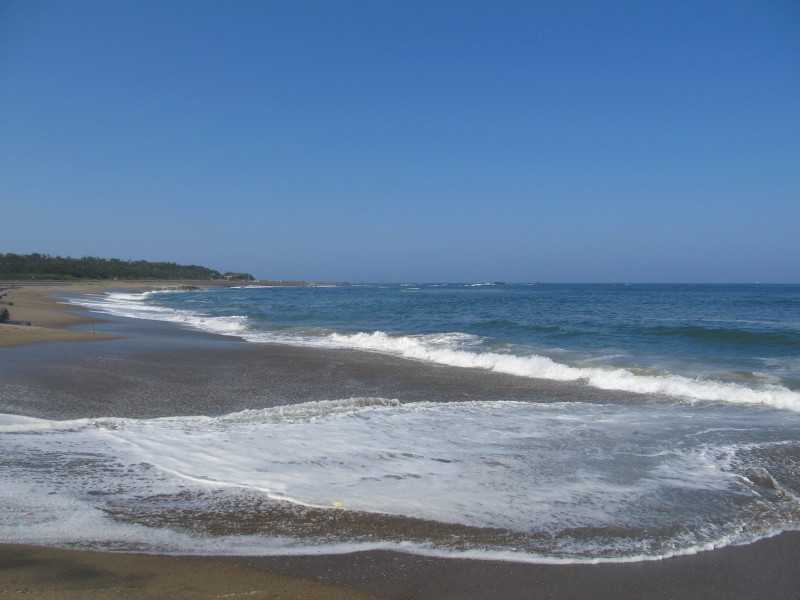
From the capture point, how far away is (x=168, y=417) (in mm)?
9719

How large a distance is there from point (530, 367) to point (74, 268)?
117m

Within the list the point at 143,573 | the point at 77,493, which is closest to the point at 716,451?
the point at 143,573

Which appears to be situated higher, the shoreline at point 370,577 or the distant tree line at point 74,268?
the distant tree line at point 74,268

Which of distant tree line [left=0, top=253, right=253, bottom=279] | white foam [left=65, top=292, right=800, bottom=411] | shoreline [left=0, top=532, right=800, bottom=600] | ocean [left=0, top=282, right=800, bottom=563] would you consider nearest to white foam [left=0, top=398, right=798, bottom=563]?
ocean [left=0, top=282, right=800, bottom=563]

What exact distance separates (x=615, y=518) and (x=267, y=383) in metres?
9.31

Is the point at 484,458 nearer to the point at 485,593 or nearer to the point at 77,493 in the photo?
the point at 485,593

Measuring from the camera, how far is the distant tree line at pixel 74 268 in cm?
10138

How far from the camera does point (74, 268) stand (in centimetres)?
11119

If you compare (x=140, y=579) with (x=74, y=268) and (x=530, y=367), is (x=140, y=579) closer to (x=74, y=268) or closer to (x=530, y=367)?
(x=530, y=367)

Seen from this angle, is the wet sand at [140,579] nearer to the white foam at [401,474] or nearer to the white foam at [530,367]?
the white foam at [401,474]

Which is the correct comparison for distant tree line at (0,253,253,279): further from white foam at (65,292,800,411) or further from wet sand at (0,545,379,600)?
wet sand at (0,545,379,600)

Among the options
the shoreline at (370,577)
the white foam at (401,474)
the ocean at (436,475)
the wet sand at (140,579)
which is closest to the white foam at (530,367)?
the ocean at (436,475)

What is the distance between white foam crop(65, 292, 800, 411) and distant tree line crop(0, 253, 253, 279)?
93902mm

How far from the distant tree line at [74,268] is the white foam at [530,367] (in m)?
93.9
